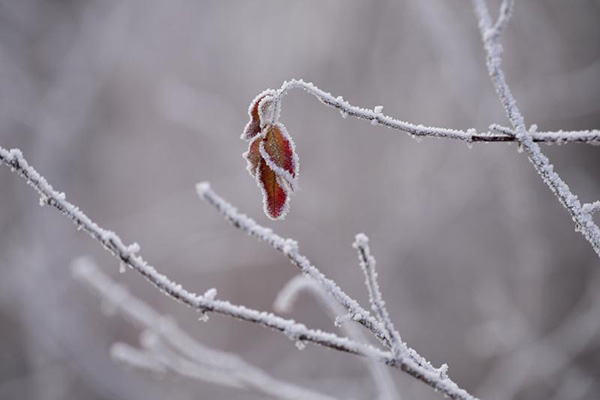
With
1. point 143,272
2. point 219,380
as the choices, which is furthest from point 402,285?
point 143,272

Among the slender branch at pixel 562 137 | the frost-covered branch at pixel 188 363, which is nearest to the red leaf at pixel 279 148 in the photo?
the slender branch at pixel 562 137

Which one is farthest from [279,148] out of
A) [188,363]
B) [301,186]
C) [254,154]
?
[301,186]

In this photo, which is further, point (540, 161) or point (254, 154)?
point (254, 154)

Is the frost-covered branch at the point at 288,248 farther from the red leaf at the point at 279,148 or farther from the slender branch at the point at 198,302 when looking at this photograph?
the red leaf at the point at 279,148

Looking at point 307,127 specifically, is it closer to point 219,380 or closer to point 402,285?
point 402,285

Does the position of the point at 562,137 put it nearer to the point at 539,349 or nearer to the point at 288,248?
the point at 288,248

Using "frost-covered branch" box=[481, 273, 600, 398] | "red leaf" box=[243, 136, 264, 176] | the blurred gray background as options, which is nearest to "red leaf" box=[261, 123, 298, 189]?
"red leaf" box=[243, 136, 264, 176]

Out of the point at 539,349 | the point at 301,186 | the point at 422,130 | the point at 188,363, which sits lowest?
the point at 188,363
